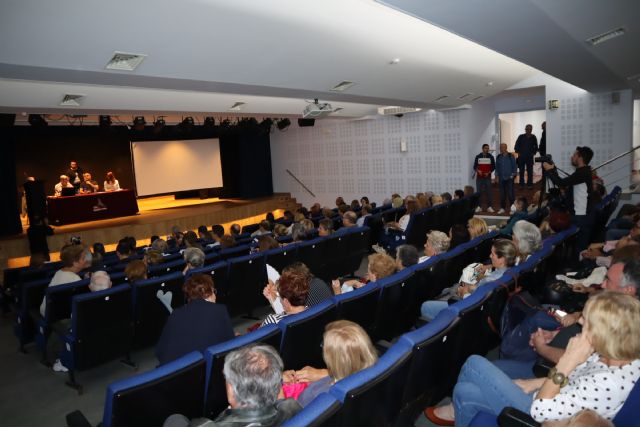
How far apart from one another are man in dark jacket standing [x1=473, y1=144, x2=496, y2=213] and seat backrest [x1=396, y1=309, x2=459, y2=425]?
8965 mm

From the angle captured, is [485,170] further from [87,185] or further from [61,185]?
[61,185]

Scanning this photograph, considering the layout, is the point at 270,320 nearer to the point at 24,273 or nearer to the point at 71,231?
the point at 24,273

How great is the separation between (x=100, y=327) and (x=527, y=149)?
33.8 ft

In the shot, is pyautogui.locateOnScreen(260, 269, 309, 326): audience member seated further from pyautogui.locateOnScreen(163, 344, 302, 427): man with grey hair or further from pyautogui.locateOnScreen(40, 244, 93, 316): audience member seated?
pyautogui.locateOnScreen(40, 244, 93, 316): audience member seated

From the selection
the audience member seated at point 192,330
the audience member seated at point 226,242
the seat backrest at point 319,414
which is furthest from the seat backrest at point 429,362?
the audience member seated at point 226,242

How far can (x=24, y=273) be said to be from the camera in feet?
18.6

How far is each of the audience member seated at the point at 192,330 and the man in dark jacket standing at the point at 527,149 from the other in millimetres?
10111

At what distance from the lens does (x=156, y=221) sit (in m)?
11.8

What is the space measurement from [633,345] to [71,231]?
37.7ft

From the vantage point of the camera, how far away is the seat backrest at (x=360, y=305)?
10.0 ft

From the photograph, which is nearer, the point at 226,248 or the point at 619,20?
the point at 619,20

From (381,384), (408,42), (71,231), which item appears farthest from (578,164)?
(71,231)

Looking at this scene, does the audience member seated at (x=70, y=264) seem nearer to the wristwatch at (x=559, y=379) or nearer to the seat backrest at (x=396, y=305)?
the seat backrest at (x=396, y=305)

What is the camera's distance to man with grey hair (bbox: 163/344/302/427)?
1.67m
